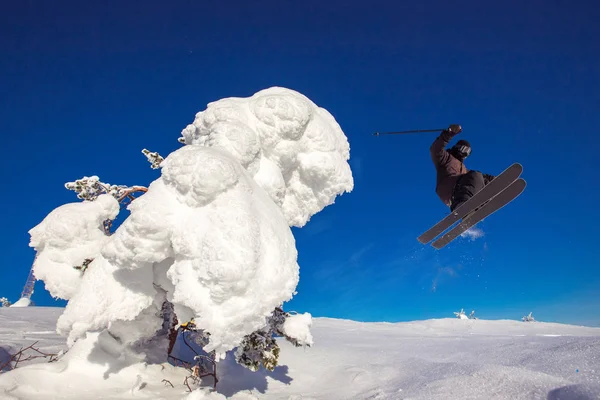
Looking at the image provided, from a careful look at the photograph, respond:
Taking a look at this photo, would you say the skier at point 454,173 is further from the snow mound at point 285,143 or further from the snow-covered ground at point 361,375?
the snow-covered ground at point 361,375

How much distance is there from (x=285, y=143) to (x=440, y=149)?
12.1 feet

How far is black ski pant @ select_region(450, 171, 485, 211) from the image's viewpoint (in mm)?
7229

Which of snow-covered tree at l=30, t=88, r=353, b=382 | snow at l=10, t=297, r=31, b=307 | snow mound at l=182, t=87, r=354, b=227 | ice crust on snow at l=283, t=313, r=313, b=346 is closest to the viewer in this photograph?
snow-covered tree at l=30, t=88, r=353, b=382

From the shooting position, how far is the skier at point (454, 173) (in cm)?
727

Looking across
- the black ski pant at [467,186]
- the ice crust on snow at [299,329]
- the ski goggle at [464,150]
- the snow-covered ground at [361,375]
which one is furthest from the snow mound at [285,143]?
the ski goggle at [464,150]

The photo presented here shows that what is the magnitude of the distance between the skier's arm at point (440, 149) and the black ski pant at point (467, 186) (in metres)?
0.57

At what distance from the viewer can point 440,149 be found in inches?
302

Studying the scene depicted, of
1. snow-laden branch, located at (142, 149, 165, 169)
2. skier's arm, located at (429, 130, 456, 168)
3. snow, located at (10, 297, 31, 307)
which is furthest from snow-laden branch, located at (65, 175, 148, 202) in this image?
snow, located at (10, 297, 31, 307)

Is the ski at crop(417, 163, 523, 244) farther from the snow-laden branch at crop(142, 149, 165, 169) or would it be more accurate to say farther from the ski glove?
the snow-laden branch at crop(142, 149, 165, 169)

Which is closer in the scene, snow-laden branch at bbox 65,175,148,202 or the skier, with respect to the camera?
snow-laden branch at bbox 65,175,148,202

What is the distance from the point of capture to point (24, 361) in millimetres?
5699

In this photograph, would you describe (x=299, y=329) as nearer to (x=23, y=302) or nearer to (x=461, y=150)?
(x=461, y=150)

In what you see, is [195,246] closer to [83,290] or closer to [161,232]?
[161,232]

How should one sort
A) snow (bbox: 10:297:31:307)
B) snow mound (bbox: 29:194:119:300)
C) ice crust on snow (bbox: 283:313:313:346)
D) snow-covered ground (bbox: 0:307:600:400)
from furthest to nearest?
snow (bbox: 10:297:31:307)
ice crust on snow (bbox: 283:313:313:346)
snow mound (bbox: 29:194:119:300)
snow-covered ground (bbox: 0:307:600:400)
